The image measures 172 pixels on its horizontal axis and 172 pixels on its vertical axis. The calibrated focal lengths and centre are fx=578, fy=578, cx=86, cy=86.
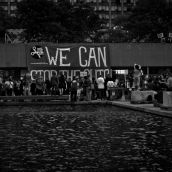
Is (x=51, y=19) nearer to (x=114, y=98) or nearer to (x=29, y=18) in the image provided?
(x=29, y=18)

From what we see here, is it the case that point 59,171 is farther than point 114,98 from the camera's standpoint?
No

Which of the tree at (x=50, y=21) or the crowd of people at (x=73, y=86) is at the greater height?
the tree at (x=50, y=21)

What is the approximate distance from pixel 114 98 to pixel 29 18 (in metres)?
44.8

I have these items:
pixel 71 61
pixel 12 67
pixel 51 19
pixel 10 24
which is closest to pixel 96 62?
pixel 71 61

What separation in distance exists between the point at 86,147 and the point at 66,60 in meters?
31.2

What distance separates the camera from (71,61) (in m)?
41.8

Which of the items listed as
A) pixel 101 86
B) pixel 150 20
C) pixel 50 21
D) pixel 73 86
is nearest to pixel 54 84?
pixel 73 86

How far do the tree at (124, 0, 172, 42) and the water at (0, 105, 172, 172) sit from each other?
211 feet

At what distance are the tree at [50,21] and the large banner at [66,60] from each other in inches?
1300

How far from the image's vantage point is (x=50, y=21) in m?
79.3

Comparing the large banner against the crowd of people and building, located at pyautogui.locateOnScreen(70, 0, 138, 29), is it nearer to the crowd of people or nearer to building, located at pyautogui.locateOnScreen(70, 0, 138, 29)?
the crowd of people

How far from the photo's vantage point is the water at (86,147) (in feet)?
28.1

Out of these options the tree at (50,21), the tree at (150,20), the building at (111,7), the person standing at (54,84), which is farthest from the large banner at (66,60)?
the building at (111,7)

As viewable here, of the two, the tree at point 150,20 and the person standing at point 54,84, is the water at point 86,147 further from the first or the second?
the tree at point 150,20
